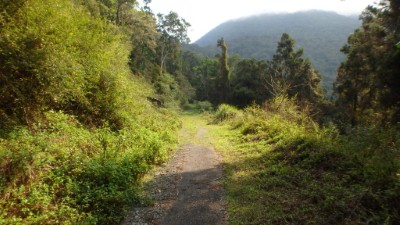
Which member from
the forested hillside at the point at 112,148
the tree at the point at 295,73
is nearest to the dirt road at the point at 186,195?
the forested hillside at the point at 112,148

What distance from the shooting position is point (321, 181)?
746 cm

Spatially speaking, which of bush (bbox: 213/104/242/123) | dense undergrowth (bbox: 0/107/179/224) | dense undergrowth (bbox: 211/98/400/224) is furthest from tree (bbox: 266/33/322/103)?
dense undergrowth (bbox: 0/107/179/224)

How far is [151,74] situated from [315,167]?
32.6 meters

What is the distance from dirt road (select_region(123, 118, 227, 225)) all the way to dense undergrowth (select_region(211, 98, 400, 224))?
0.46 meters

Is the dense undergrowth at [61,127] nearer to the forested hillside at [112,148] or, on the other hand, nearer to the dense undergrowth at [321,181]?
the forested hillside at [112,148]

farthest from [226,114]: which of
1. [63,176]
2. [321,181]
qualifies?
[63,176]

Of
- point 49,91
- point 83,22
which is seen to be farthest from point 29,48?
point 83,22

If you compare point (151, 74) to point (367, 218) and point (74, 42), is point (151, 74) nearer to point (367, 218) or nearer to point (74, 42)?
point (74, 42)

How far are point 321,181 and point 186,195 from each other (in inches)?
150

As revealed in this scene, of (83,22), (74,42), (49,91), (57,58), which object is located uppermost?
(83,22)

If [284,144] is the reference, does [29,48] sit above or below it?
above

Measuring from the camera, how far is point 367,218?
207 inches

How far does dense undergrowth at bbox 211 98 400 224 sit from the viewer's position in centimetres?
560

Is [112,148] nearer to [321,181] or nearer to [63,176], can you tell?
[63,176]
